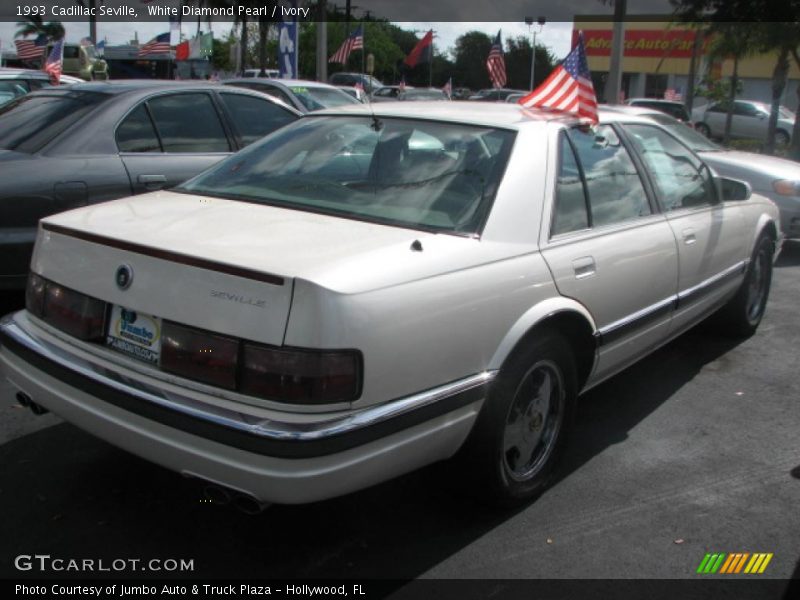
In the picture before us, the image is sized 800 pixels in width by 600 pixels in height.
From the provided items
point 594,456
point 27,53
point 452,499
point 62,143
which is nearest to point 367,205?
point 452,499

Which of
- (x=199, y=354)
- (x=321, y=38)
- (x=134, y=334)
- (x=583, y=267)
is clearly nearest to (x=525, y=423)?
(x=583, y=267)

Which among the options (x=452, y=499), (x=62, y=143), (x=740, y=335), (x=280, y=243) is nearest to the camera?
(x=280, y=243)

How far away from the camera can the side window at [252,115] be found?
608 centimetres

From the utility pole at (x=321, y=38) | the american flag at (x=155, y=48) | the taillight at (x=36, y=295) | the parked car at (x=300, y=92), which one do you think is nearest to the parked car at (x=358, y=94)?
the parked car at (x=300, y=92)

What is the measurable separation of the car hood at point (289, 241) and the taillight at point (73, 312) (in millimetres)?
237

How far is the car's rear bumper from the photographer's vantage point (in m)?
2.32

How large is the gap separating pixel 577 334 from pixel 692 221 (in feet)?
4.46

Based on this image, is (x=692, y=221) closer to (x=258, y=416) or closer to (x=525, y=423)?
(x=525, y=423)

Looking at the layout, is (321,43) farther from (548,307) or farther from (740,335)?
(548,307)

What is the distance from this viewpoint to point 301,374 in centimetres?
233

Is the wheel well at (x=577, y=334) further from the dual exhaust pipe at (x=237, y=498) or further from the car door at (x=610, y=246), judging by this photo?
the dual exhaust pipe at (x=237, y=498)

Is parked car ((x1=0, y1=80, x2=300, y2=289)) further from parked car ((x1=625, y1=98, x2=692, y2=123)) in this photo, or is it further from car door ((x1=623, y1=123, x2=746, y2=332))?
parked car ((x1=625, y1=98, x2=692, y2=123))

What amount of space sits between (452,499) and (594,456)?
86cm

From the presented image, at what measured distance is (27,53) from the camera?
1783cm
